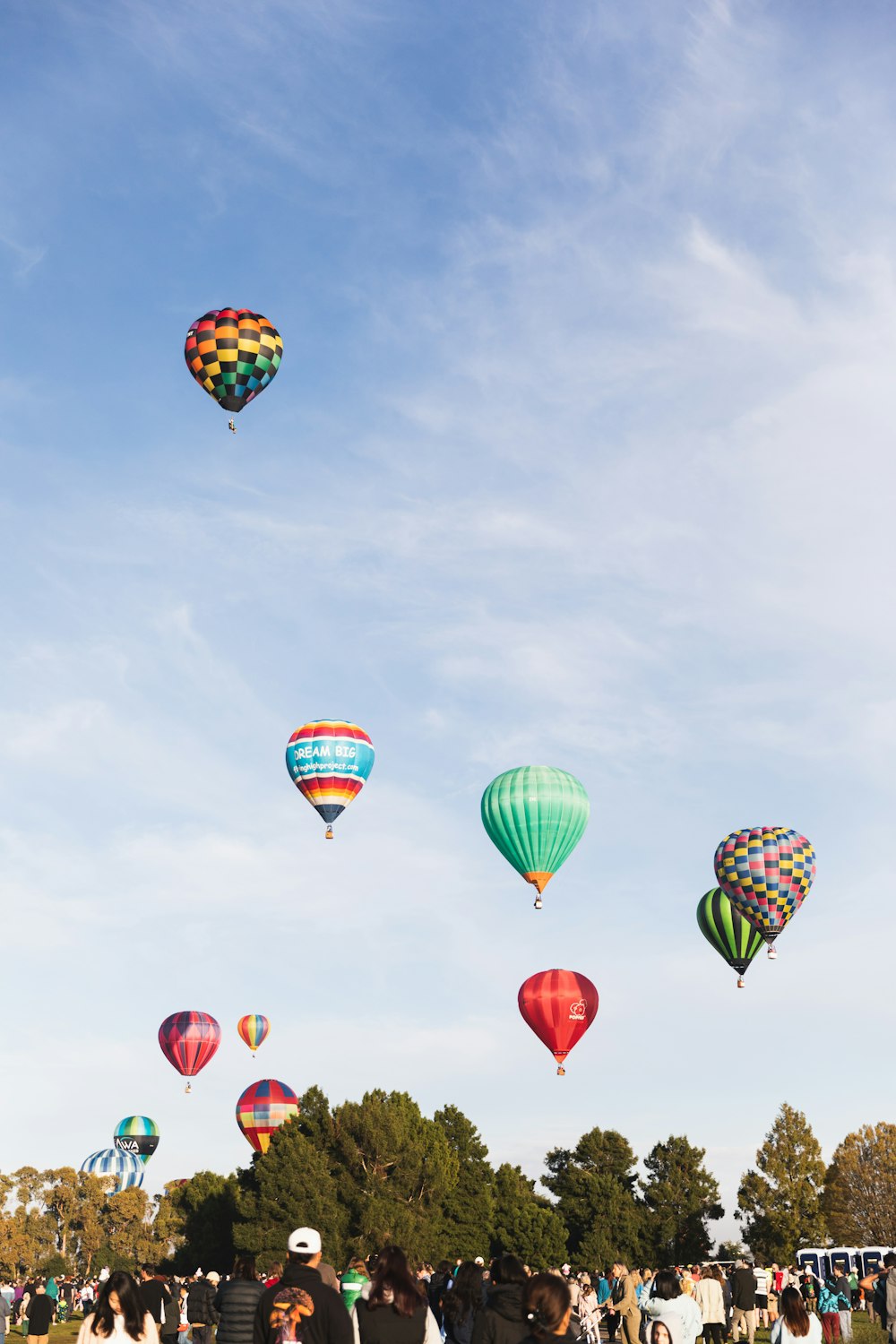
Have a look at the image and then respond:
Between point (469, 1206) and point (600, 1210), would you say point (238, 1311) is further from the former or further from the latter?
point (600, 1210)

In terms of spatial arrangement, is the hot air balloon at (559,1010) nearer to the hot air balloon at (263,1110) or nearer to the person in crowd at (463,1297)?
the hot air balloon at (263,1110)

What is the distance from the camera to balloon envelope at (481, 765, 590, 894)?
48.5 meters

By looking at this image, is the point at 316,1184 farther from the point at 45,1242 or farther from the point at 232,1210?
the point at 45,1242

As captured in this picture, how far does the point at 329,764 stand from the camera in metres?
51.5

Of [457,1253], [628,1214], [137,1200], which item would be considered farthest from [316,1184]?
[137,1200]

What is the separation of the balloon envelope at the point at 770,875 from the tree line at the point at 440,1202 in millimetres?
24912

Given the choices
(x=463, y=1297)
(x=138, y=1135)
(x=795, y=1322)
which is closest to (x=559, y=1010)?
(x=463, y=1297)

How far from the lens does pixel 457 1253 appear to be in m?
75.2

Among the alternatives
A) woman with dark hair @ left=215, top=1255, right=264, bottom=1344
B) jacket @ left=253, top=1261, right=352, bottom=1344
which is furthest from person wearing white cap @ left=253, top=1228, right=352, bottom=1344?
woman with dark hair @ left=215, top=1255, right=264, bottom=1344

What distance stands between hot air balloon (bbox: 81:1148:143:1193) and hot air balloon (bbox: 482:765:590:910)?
79935mm

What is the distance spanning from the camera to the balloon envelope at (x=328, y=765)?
51500mm

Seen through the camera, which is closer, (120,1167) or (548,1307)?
(548,1307)

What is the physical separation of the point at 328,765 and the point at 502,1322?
4297cm

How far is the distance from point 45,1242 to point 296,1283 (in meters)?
110
